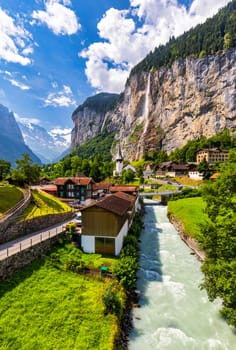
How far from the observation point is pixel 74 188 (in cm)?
5072

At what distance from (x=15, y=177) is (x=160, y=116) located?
390 ft

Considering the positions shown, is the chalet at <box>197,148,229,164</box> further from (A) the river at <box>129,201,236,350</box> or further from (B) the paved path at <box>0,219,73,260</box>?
(B) the paved path at <box>0,219,73,260</box>

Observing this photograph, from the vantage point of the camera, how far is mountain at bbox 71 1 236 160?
111812 mm

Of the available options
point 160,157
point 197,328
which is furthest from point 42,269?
point 160,157

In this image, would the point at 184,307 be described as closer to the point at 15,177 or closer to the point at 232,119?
the point at 15,177

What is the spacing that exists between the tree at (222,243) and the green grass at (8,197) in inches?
899

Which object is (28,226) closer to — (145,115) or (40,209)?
(40,209)

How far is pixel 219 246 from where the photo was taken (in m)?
14.6

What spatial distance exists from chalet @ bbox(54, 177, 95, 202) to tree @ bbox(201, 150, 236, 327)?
3764cm

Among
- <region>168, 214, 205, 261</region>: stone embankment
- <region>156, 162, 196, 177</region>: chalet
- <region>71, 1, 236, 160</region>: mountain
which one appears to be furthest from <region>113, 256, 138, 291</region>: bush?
<region>71, 1, 236, 160</region>: mountain

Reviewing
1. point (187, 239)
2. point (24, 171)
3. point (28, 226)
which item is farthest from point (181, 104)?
point (28, 226)

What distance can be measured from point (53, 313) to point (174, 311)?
8811mm

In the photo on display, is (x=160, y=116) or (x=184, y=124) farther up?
(x=160, y=116)

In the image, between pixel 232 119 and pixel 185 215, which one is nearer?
pixel 185 215
